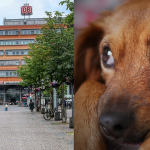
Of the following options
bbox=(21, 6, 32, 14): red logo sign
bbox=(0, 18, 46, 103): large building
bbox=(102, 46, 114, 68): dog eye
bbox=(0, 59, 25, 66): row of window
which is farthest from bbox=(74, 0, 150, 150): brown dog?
bbox=(21, 6, 32, 14): red logo sign

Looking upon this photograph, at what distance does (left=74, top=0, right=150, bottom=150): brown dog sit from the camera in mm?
3482

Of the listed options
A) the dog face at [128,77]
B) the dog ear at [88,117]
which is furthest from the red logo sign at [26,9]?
the dog face at [128,77]

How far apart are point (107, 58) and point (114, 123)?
2.55 feet

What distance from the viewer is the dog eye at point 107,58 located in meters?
3.87

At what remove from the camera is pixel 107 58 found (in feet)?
12.9

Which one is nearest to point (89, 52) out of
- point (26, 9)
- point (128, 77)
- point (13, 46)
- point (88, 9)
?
point (88, 9)

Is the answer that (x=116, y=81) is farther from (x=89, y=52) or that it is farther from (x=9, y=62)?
(x=9, y=62)

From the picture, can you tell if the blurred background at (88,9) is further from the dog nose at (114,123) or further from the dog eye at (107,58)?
the dog nose at (114,123)

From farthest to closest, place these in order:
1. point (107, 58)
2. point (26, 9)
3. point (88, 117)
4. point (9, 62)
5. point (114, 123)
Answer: point (26, 9), point (9, 62), point (88, 117), point (107, 58), point (114, 123)

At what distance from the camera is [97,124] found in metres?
4.01

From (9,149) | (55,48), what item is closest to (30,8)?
(55,48)

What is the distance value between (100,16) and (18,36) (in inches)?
2944

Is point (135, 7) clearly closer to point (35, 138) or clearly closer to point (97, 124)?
point (97, 124)

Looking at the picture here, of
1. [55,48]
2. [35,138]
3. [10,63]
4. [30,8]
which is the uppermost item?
[30,8]
